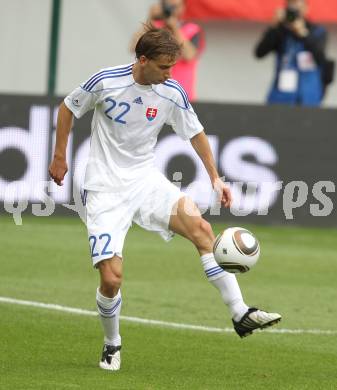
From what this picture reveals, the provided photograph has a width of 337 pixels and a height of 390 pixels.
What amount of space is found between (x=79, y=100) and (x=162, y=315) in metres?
2.67

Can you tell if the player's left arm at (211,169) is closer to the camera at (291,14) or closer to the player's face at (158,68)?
the player's face at (158,68)

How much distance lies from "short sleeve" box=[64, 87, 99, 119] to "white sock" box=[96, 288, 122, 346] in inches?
47.0

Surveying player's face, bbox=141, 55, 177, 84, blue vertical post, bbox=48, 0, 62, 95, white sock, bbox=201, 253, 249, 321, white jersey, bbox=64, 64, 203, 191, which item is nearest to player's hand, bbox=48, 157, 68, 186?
white jersey, bbox=64, 64, 203, 191

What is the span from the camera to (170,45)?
8.50m

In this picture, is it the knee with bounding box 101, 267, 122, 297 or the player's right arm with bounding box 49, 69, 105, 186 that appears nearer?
the knee with bounding box 101, 267, 122, 297

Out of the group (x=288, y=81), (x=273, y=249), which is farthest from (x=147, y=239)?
(x=288, y=81)

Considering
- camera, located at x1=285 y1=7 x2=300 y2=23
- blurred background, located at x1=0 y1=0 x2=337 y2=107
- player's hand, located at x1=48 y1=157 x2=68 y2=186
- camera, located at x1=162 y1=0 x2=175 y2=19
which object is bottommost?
blurred background, located at x1=0 y1=0 x2=337 y2=107

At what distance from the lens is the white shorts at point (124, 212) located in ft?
28.0

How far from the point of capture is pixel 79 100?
8734 mm

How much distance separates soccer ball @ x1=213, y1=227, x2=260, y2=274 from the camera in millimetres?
8602

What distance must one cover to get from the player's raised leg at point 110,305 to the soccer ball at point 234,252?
2.15 feet

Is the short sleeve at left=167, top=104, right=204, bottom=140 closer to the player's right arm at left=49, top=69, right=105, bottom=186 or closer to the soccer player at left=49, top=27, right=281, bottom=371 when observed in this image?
the soccer player at left=49, top=27, right=281, bottom=371

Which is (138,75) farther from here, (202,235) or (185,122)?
(202,235)

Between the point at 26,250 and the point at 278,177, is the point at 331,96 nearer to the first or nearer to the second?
the point at 278,177
